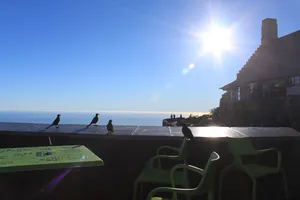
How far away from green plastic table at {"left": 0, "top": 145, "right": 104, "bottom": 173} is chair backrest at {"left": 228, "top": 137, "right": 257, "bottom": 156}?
5.39ft

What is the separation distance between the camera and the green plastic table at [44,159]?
2203 millimetres

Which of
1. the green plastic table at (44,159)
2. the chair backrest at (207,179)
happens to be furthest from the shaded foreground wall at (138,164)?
the chair backrest at (207,179)

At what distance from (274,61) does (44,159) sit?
28174mm

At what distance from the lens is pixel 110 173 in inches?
165

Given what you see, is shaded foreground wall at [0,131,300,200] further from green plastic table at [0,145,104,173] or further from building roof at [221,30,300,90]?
building roof at [221,30,300,90]

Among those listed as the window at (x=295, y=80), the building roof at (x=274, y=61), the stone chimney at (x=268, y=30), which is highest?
the stone chimney at (x=268, y=30)

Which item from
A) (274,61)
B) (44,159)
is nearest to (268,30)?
(274,61)

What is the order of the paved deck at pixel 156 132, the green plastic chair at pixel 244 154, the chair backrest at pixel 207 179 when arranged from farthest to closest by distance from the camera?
1. the paved deck at pixel 156 132
2. the green plastic chair at pixel 244 154
3. the chair backrest at pixel 207 179

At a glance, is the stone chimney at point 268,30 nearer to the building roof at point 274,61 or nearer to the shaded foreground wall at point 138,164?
the building roof at point 274,61

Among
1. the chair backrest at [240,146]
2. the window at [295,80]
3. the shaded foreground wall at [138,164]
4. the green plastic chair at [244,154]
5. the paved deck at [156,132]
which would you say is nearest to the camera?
the green plastic chair at [244,154]

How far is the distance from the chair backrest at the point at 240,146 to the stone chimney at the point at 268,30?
1195 inches

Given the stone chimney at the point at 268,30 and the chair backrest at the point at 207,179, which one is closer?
the chair backrest at the point at 207,179

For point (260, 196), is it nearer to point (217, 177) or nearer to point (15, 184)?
point (217, 177)

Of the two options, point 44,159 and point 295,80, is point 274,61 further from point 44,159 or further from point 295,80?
point 44,159
